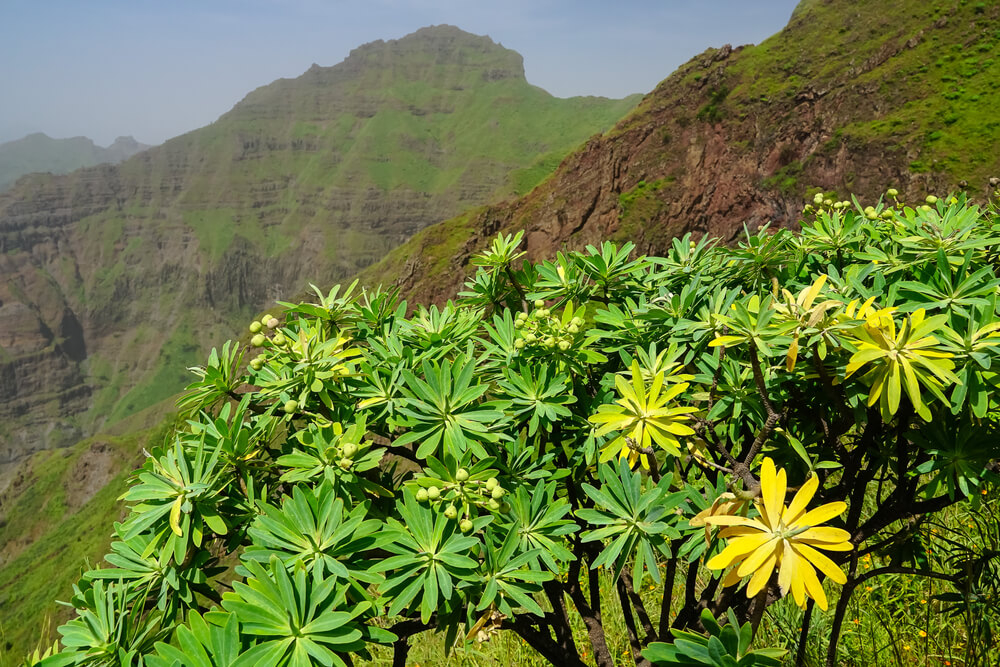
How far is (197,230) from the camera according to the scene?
171875 mm

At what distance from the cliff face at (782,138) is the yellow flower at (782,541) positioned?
66.1 ft

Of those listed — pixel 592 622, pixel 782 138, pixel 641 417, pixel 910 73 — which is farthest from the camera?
pixel 782 138

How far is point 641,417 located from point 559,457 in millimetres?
781

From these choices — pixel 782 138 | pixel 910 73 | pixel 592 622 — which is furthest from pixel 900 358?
pixel 910 73

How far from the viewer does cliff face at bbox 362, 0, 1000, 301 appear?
23.4 meters

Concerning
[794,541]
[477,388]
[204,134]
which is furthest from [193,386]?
[204,134]

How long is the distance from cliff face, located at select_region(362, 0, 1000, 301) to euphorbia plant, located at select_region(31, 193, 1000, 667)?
1921 centimetres

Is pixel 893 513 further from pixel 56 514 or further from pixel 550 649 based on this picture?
pixel 56 514

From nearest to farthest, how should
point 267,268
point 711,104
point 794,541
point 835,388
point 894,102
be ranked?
1. point 794,541
2. point 835,388
3. point 894,102
4. point 711,104
5. point 267,268

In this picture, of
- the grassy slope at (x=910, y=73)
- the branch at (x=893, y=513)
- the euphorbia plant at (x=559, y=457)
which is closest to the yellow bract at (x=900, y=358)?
the euphorbia plant at (x=559, y=457)

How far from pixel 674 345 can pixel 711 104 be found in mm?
36563

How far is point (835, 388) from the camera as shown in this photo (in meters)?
1.72

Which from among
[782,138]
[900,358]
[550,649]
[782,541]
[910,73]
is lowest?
[550,649]

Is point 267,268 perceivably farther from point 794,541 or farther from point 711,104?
point 794,541
